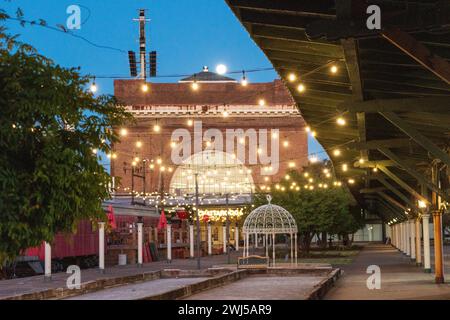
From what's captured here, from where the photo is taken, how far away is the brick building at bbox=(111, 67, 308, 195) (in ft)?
300

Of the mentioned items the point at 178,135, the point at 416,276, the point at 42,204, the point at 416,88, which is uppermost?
the point at 178,135

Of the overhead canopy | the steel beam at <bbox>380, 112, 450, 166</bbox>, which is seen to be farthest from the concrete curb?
the steel beam at <bbox>380, 112, 450, 166</bbox>

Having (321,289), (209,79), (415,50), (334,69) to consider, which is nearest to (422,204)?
(321,289)

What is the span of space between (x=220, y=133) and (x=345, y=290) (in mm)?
69034

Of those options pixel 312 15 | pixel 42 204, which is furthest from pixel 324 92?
pixel 42 204

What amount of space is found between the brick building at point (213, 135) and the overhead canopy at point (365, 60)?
6790 centimetres

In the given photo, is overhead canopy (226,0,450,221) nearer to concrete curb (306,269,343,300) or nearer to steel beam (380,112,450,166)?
steel beam (380,112,450,166)

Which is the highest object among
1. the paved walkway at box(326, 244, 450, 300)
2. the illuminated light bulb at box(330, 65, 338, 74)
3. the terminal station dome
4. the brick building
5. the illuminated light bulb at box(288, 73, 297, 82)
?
the terminal station dome

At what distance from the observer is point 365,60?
1427 cm

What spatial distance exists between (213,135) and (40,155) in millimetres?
83615

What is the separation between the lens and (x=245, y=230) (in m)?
42.3

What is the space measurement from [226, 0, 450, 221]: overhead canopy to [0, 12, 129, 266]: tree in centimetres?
295

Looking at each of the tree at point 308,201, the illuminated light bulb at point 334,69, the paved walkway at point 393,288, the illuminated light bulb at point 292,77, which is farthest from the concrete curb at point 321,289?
the tree at point 308,201
